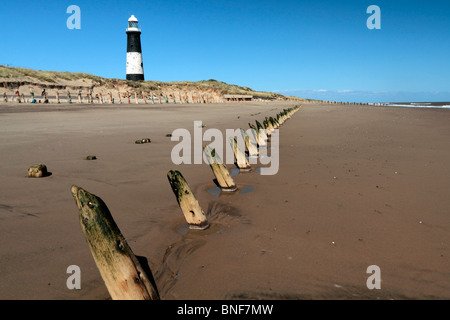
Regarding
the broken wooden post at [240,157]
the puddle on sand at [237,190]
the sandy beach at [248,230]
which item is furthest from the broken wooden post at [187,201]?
the broken wooden post at [240,157]

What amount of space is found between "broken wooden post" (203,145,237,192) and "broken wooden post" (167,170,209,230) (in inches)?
59.1

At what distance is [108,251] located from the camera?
2.23 meters

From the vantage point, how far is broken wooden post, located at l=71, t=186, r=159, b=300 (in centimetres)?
223

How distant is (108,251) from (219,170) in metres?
3.28

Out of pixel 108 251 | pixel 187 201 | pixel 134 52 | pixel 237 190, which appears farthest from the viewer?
pixel 134 52

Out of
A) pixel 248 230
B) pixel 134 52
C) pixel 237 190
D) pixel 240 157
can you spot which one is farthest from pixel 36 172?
pixel 134 52

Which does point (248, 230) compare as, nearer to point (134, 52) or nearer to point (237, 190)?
point (237, 190)

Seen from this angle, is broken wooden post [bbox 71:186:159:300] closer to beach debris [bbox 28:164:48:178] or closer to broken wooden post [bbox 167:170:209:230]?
→ broken wooden post [bbox 167:170:209:230]

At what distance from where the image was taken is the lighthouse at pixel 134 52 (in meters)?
58.1

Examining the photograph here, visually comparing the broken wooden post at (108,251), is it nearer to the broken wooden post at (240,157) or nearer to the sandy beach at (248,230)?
the sandy beach at (248,230)

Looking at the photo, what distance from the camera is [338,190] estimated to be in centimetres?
533

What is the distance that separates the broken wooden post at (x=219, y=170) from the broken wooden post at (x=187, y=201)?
4.92 ft
